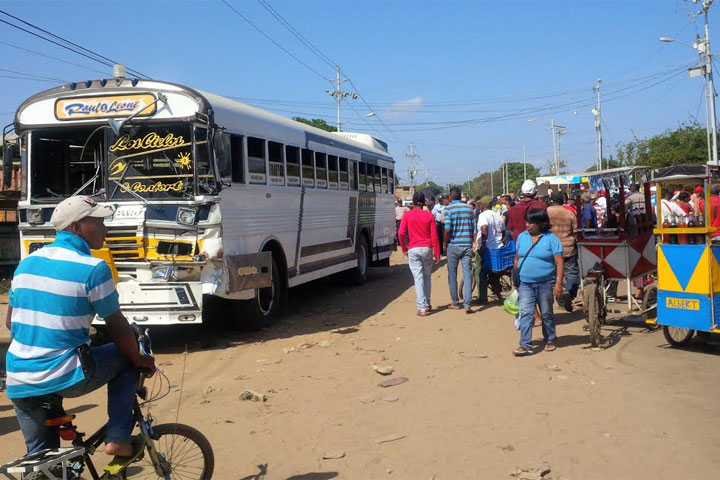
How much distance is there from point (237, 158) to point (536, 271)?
168 inches

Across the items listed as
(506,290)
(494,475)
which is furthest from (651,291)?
(494,475)

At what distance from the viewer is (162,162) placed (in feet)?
26.9

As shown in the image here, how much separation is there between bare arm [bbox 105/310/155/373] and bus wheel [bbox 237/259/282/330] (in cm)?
598

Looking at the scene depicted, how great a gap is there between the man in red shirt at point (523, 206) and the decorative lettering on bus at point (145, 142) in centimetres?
505

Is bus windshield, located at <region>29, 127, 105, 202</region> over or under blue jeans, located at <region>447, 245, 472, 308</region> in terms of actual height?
over

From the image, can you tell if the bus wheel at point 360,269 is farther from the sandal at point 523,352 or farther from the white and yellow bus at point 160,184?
the sandal at point 523,352

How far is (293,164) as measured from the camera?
35.6 feet

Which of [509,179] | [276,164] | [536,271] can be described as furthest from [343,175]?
[509,179]

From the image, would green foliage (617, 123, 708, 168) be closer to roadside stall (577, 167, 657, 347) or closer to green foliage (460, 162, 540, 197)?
roadside stall (577, 167, 657, 347)

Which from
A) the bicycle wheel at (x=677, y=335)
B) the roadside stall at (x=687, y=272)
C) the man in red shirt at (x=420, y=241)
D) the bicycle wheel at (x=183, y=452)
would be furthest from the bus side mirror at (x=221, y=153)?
the bicycle wheel at (x=677, y=335)

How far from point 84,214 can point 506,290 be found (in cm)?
1023

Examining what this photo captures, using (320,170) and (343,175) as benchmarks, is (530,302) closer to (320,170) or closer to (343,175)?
(320,170)

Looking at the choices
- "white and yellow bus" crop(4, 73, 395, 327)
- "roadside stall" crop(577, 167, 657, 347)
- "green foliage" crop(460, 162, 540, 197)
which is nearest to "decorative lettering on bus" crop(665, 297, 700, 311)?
"roadside stall" crop(577, 167, 657, 347)

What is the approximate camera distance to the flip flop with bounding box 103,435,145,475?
11.7 feet
